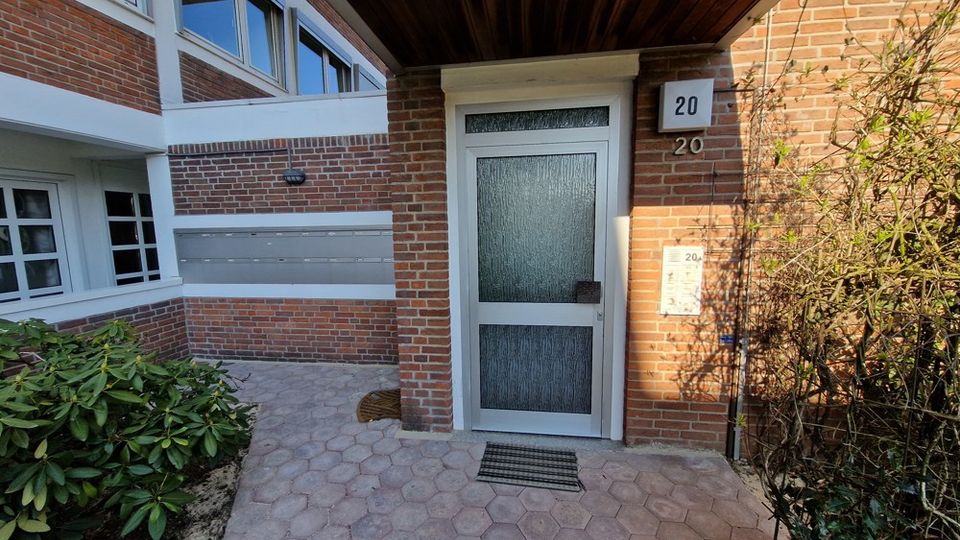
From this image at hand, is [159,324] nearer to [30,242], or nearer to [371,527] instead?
[30,242]

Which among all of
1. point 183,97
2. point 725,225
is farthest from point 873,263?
point 183,97

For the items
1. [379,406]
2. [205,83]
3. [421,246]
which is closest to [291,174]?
[205,83]

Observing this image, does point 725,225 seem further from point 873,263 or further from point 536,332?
Answer: point 536,332

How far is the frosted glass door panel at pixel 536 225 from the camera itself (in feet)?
8.69

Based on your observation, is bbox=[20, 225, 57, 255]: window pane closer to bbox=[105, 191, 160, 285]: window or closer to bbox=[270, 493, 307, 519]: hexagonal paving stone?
bbox=[105, 191, 160, 285]: window

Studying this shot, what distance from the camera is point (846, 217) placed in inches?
66.0

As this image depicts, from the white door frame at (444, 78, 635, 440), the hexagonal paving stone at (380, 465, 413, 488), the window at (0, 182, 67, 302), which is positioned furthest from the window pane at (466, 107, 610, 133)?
the window at (0, 182, 67, 302)

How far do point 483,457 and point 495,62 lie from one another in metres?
2.77

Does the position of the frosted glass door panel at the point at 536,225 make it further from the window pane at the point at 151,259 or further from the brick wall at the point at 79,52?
the window pane at the point at 151,259

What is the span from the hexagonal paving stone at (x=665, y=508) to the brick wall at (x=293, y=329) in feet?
9.79

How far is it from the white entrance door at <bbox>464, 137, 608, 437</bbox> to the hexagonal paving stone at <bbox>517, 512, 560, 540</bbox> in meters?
0.83

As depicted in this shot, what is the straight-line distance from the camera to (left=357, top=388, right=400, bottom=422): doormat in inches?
124

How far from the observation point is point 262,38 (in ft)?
19.6

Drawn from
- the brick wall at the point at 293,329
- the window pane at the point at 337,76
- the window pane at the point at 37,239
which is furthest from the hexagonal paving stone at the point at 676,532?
the window pane at the point at 337,76
